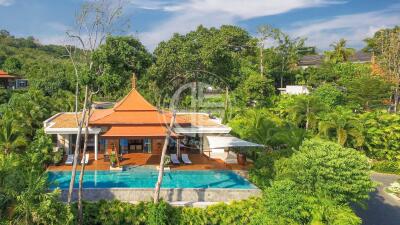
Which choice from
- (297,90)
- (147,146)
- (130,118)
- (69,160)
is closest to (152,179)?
(130,118)

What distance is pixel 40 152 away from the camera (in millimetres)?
24031

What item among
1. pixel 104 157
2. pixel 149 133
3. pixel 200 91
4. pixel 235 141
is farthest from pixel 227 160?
pixel 200 91

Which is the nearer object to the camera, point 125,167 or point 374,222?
point 374,222

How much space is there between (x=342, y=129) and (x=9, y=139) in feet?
78.5

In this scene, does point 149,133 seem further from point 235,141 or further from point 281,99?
point 281,99

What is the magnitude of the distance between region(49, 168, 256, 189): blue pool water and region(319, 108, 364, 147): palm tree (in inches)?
449

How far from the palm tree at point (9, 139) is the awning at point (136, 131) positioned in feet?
17.9

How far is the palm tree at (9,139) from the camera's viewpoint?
80.0 feet

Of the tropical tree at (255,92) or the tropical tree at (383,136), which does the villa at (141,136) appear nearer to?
the tropical tree at (383,136)

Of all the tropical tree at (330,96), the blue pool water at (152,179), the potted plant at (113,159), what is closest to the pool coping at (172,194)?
the blue pool water at (152,179)

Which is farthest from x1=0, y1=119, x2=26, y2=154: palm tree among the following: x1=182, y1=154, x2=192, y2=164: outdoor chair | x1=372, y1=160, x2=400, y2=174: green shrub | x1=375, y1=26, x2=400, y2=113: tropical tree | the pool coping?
x1=375, y1=26, x2=400, y2=113: tropical tree

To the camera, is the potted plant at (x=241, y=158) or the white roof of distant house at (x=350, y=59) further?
the white roof of distant house at (x=350, y=59)

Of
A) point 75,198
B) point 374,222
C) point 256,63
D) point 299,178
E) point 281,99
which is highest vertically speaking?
point 256,63

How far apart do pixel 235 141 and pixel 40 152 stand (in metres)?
12.0
